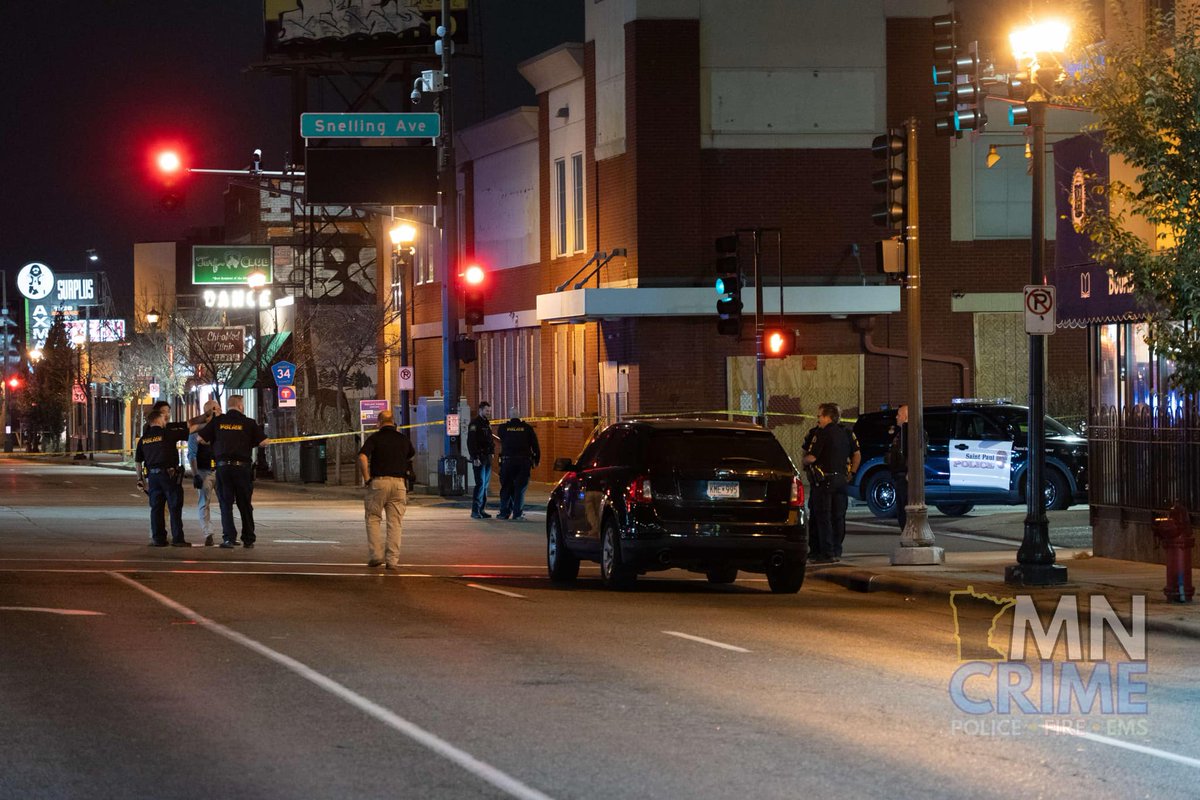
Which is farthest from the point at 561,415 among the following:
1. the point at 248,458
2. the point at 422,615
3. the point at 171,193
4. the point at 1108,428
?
the point at 422,615

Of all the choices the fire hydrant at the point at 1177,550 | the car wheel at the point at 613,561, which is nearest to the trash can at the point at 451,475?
the car wheel at the point at 613,561

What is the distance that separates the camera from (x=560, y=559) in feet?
62.6

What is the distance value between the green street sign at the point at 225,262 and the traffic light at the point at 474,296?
39423 millimetres

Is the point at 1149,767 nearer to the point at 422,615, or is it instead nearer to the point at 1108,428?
the point at 422,615

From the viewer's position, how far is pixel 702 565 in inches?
699

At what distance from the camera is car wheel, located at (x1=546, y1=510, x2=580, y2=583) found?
749 inches

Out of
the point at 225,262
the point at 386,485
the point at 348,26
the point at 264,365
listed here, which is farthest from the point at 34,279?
the point at 386,485

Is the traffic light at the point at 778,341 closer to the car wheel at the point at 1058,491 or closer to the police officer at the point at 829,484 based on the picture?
the car wheel at the point at 1058,491

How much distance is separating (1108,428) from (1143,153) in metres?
5.85

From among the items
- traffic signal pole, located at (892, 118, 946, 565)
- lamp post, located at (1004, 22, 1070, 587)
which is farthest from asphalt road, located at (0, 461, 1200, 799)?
traffic signal pole, located at (892, 118, 946, 565)

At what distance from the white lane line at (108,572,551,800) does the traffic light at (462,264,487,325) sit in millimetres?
20002

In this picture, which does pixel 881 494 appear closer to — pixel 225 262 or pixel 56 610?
pixel 56 610

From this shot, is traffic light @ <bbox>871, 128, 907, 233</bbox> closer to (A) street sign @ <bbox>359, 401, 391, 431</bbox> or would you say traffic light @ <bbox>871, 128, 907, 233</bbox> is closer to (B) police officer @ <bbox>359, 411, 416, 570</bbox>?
(B) police officer @ <bbox>359, 411, 416, 570</bbox>

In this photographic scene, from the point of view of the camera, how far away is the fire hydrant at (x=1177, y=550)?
1580cm
